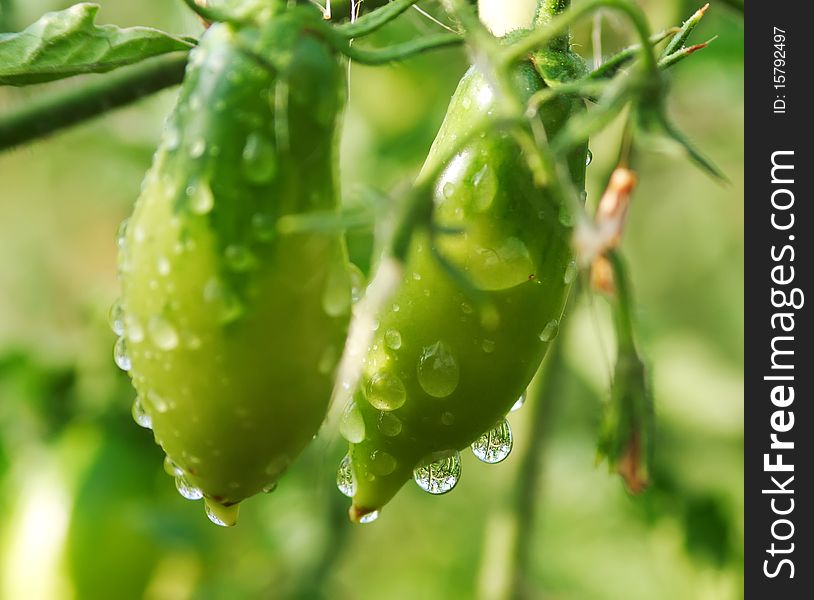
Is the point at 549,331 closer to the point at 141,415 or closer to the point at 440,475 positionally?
the point at 440,475

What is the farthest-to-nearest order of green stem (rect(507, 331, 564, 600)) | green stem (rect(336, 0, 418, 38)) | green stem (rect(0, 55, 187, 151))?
green stem (rect(507, 331, 564, 600)), green stem (rect(0, 55, 187, 151)), green stem (rect(336, 0, 418, 38))

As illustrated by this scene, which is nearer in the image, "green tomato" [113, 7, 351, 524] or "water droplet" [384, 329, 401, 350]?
"green tomato" [113, 7, 351, 524]

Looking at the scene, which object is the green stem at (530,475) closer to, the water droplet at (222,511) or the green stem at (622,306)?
the water droplet at (222,511)

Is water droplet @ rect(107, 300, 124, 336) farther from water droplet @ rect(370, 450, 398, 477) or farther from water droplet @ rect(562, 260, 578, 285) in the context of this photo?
water droplet @ rect(562, 260, 578, 285)

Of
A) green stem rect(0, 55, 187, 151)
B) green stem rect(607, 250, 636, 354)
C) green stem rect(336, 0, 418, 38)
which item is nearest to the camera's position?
green stem rect(607, 250, 636, 354)
